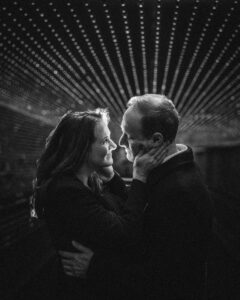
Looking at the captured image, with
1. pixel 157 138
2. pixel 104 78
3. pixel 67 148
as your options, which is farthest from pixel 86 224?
pixel 104 78

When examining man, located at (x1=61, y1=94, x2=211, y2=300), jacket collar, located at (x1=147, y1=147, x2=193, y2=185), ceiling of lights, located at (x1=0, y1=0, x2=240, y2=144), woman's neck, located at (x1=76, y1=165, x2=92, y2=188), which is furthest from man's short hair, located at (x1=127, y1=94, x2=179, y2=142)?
woman's neck, located at (x1=76, y1=165, x2=92, y2=188)

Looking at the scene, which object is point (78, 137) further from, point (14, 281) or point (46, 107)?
point (46, 107)

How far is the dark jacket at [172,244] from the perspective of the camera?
1839 millimetres

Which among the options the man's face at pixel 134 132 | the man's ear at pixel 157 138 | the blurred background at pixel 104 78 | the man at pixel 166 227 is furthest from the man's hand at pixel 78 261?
the blurred background at pixel 104 78

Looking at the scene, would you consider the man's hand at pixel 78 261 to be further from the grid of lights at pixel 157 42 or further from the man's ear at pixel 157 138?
the grid of lights at pixel 157 42

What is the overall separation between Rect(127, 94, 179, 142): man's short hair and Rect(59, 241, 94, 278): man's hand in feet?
2.73

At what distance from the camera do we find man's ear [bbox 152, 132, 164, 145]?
2.14 meters

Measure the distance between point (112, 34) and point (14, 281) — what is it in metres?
3.79

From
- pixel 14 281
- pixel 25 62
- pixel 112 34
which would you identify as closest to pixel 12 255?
pixel 14 281

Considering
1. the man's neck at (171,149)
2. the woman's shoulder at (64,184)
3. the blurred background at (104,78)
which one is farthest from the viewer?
the man's neck at (171,149)

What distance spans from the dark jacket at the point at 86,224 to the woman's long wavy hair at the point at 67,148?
95mm

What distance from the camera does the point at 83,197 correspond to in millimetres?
2064

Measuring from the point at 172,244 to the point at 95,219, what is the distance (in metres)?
0.48

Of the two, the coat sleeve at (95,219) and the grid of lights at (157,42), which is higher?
the grid of lights at (157,42)
